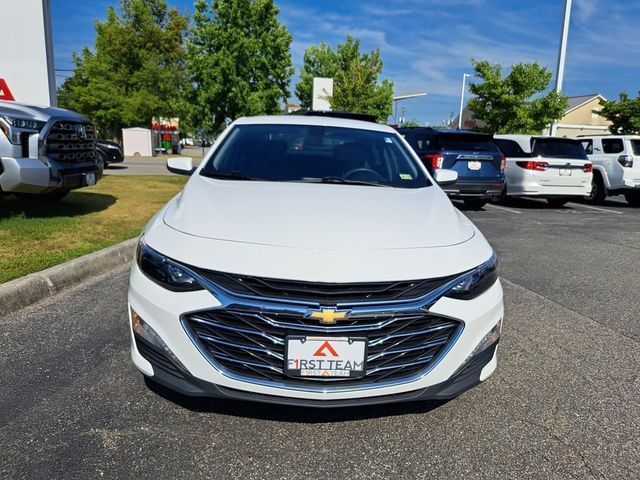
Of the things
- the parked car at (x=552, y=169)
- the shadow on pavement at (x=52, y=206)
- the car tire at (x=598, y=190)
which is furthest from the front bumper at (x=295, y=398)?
the car tire at (x=598, y=190)

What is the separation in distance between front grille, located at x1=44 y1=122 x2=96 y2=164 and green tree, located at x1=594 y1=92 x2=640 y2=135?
106 ft

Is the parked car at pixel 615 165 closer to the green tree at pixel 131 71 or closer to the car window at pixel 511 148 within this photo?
the car window at pixel 511 148

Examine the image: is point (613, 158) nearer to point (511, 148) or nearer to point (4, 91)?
point (511, 148)

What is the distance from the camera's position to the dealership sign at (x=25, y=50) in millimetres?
8375

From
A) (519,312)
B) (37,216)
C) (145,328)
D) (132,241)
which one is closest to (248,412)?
(145,328)

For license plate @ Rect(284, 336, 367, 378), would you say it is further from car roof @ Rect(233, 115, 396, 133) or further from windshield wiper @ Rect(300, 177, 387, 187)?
car roof @ Rect(233, 115, 396, 133)

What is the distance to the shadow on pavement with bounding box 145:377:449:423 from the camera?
2.39 meters

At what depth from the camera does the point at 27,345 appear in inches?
124

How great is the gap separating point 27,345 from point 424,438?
8.41 ft

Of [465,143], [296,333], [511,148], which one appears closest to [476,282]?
[296,333]

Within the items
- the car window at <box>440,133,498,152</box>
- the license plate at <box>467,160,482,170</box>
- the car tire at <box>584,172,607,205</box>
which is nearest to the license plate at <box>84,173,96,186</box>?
the car window at <box>440,133,498,152</box>

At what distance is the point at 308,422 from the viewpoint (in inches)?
93.3

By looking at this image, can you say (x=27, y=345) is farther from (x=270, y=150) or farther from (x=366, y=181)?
(x=366, y=181)

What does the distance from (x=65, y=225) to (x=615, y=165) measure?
486 inches
